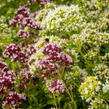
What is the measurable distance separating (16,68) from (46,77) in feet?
6.04

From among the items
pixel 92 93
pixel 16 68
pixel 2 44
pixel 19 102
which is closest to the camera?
pixel 92 93

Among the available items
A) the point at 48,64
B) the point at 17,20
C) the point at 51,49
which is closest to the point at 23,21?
the point at 17,20

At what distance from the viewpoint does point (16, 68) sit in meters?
6.03

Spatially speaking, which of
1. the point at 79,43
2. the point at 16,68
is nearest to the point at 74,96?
the point at 79,43

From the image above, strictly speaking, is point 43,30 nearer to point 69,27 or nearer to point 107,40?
point 69,27

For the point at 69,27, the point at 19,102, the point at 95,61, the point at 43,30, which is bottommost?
the point at 19,102


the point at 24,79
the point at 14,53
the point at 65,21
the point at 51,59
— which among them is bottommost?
the point at 24,79

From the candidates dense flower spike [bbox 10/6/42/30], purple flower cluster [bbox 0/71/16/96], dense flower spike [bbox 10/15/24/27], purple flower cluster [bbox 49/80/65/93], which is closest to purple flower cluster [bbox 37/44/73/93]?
purple flower cluster [bbox 49/80/65/93]

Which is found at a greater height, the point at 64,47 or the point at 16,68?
the point at 64,47

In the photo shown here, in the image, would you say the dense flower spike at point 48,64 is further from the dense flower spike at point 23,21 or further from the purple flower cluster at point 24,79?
the dense flower spike at point 23,21

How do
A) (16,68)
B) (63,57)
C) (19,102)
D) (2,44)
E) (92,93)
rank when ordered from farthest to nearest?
(2,44) → (16,68) → (19,102) → (63,57) → (92,93)

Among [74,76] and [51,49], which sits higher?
[51,49]

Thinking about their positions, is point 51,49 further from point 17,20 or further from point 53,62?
point 17,20

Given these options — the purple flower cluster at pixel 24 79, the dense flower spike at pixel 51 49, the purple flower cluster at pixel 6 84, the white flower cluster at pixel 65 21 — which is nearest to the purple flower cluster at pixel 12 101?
the purple flower cluster at pixel 6 84
